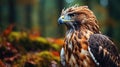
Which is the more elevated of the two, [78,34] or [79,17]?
[79,17]

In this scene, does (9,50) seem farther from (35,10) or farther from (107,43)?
(35,10)

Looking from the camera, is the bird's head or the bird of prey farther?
the bird's head

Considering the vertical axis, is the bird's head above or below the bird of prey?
above

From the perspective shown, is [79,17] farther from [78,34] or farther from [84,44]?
[84,44]

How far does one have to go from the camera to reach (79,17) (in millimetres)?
8539

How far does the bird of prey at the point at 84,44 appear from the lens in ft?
27.1

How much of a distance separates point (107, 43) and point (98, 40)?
0.17 m

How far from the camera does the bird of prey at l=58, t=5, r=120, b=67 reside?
27.1 feet

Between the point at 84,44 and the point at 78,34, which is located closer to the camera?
the point at 84,44

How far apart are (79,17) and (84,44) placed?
1.65 feet

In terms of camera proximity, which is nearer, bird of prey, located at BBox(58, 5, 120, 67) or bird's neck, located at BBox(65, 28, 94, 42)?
bird of prey, located at BBox(58, 5, 120, 67)

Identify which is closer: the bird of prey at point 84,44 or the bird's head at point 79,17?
the bird of prey at point 84,44

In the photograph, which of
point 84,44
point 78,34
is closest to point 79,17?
point 78,34

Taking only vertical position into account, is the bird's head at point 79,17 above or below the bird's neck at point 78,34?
above
